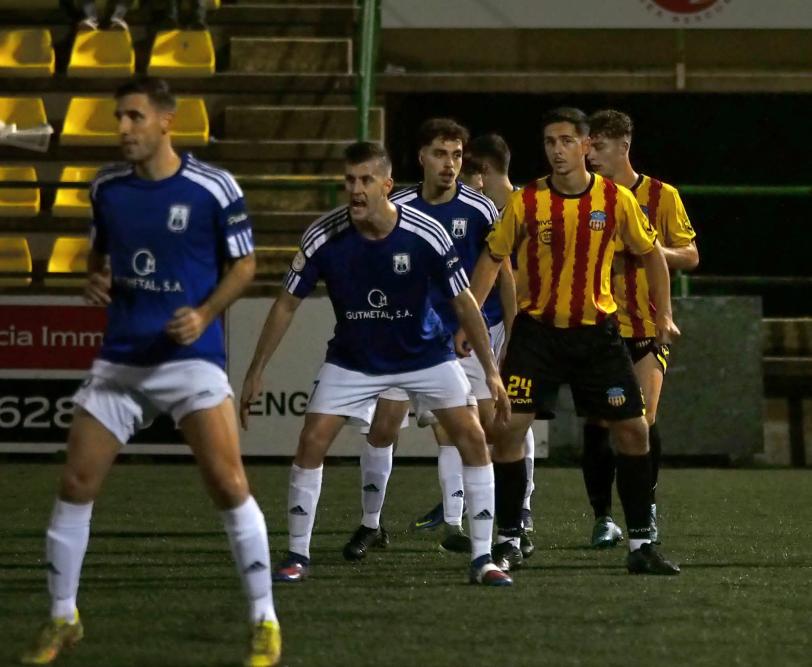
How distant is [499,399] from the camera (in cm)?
675

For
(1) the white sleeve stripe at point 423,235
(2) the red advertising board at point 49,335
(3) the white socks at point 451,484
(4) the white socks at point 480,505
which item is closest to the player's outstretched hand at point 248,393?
(1) the white sleeve stripe at point 423,235

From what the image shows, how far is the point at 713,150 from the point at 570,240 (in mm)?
9083

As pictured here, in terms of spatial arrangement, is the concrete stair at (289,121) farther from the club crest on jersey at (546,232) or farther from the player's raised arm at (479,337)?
the player's raised arm at (479,337)

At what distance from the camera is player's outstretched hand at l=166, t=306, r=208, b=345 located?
5.16m

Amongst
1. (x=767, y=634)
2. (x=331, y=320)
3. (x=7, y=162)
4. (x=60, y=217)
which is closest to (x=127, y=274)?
(x=767, y=634)

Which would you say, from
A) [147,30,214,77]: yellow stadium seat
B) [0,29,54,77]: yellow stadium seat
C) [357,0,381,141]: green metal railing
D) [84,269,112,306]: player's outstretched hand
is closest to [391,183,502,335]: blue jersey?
[84,269,112,306]: player's outstretched hand

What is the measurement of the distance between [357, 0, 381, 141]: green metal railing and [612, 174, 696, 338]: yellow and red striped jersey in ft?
20.2

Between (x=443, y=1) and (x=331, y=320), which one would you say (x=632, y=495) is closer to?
(x=331, y=320)

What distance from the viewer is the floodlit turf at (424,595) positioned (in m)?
5.35

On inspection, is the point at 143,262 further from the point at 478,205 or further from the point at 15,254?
the point at 15,254

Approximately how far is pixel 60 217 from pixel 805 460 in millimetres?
6583

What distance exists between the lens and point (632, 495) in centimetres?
734

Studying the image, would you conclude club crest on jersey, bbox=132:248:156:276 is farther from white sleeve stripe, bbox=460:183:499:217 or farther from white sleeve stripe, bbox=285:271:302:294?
white sleeve stripe, bbox=460:183:499:217

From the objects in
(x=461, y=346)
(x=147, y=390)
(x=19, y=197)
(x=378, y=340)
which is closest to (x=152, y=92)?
(x=147, y=390)
